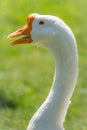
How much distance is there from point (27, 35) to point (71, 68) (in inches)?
19.5

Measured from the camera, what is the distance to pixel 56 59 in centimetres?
576

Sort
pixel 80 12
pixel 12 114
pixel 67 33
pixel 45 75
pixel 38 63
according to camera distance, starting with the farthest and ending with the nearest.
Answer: pixel 80 12 < pixel 38 63 < pixel 45 75 < pixel 12 114 < pixel 67 33

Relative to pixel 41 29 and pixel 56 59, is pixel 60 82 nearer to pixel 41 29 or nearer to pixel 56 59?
pixel 56 59

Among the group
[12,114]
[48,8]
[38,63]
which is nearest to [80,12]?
[48,8]

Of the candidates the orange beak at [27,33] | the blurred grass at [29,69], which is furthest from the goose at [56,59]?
the blurred grass at [29,69]

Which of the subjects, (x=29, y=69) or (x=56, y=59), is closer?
(x=56, y=59)

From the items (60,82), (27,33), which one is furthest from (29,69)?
(60,82)

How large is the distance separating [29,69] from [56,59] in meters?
7.02

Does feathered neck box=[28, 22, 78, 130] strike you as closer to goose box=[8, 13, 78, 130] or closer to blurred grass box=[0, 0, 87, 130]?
goose box=[8, 13, 78, 130]

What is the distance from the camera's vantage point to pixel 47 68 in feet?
42.1

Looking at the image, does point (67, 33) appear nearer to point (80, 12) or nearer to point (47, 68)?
point (47, 68)

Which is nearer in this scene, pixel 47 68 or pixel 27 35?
pixel 27 35

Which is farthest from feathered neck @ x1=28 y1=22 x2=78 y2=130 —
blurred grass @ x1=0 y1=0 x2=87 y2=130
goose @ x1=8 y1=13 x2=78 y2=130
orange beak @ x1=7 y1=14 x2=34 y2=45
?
blurred grass @ x1=0 y1=0 x2=87 y2=130

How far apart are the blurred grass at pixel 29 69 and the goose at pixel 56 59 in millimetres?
1566
